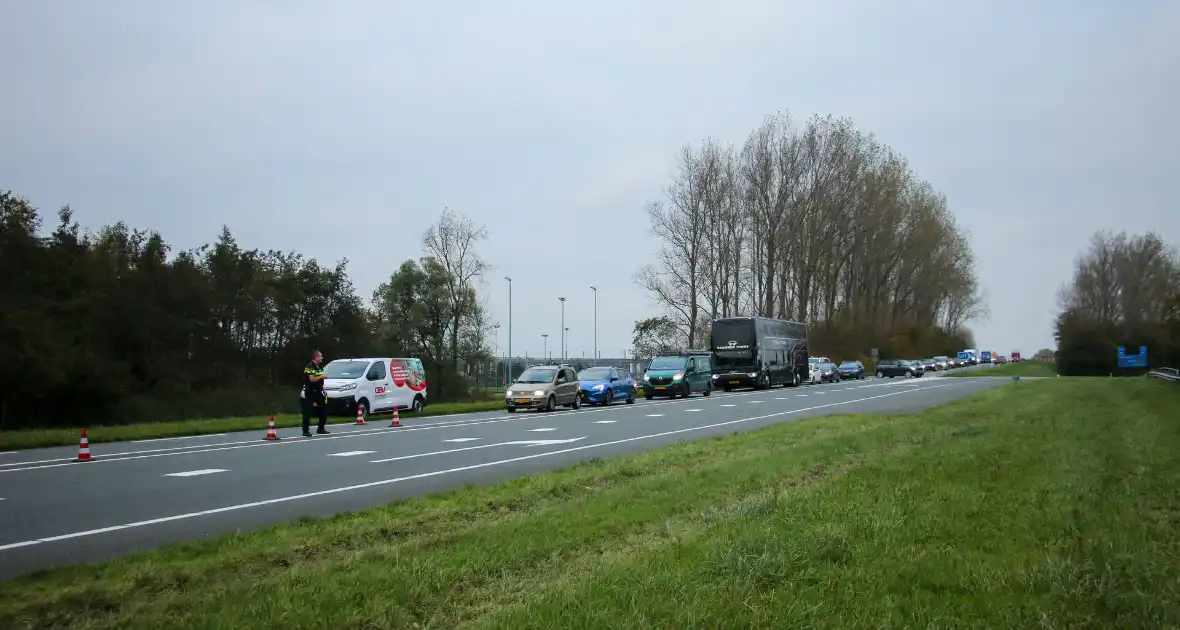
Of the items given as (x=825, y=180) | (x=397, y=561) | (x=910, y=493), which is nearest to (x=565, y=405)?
(x=910, y=493)

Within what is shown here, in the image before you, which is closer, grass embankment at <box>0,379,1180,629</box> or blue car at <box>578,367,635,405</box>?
grass embankment at <box>0,379,1180,629</box>

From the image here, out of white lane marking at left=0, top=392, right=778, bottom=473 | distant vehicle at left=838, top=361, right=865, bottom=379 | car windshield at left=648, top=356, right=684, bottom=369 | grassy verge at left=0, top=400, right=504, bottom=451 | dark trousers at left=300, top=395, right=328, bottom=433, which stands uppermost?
car windshield at left=648, top=356, right=684, bottom=369

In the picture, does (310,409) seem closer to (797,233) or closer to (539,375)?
(539,375)

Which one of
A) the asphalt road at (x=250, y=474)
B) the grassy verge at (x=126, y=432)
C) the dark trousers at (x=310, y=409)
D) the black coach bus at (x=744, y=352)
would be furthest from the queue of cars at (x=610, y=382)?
Answer: the dark trousers at (x=310, y=409)

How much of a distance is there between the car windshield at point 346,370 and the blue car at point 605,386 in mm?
9546

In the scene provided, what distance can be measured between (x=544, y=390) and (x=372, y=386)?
614cm

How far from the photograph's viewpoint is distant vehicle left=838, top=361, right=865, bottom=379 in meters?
79.3

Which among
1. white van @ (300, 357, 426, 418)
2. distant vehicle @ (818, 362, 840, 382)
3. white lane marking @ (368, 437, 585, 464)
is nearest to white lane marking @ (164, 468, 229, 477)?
white lane marking @ (368, 437, 585, 464)

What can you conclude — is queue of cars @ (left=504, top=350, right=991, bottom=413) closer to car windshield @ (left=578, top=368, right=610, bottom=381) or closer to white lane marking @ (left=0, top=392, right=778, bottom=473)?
car windshield @ (left=578, top=368, right=610, bottom=381)

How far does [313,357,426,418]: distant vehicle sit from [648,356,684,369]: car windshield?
14.7 meters

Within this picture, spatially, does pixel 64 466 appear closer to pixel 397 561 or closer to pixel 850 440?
pixel 397 561

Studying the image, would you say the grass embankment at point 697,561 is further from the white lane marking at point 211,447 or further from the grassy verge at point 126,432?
the grassy verge at point 126,432

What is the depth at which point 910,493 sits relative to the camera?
10.1m

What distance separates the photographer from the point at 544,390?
33.4 m
